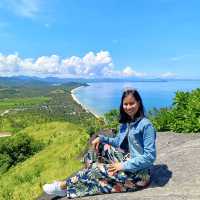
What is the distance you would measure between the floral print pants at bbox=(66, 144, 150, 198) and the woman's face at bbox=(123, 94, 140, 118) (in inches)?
38.7

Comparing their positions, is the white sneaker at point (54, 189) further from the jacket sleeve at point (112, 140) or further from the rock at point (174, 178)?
the jacket sleeve at point (112, 140)

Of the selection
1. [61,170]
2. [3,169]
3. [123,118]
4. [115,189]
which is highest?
[123,118]

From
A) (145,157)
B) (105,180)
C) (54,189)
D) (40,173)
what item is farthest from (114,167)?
(40,173)

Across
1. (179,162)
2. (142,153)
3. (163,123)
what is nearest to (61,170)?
(163,123)

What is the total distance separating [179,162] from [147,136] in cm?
218

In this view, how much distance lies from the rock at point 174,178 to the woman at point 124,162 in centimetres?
22

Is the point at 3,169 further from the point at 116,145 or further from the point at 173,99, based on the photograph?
the point at 116,145

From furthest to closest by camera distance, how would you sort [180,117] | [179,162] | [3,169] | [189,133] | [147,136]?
1. [3,169]
2. [180,117]
3. [189,133]
4. [179,162]
5. [147,136]

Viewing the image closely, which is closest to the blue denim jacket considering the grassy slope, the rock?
the rock

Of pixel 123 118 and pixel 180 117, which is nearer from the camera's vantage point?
pixel 123 118

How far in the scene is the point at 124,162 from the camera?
8.38 meters

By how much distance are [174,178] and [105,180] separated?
168 centimetres

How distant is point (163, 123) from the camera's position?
16078 millimetres

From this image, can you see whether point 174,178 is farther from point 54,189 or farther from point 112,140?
point 54,189
